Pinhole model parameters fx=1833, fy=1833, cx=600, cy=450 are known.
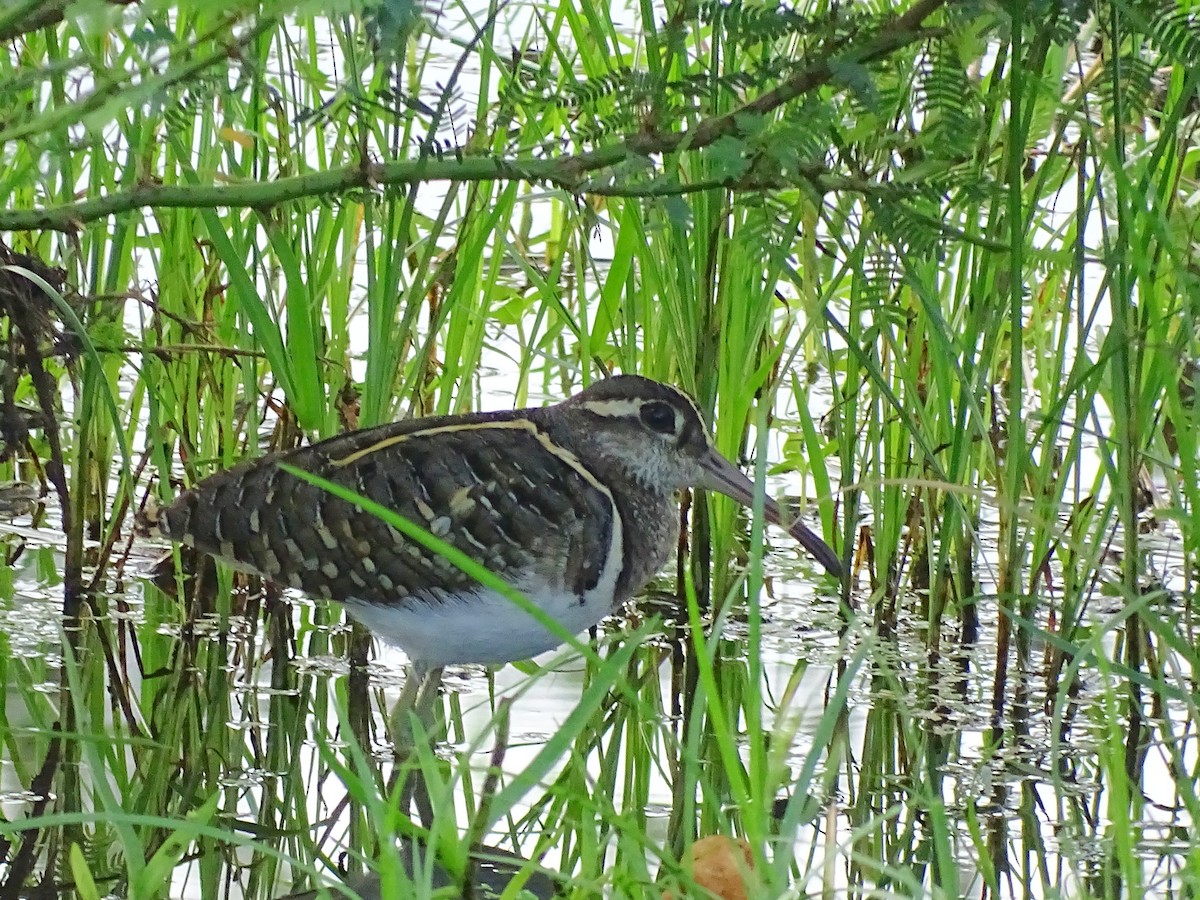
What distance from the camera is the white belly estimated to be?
3.18m

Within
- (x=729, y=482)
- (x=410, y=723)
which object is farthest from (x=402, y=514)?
(x=729, y=482)

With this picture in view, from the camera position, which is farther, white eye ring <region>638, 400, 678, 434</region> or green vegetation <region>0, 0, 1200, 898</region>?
white eye ring <region>638, 400, 678, 434</region>

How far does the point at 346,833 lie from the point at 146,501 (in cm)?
139

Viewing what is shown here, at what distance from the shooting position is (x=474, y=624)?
→ 3203 millimetres

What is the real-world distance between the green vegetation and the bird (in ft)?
0.74

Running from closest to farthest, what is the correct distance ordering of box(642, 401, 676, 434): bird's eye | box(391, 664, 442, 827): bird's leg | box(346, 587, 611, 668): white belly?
box(346, 587, 611, 668): white belly, box(391, 664, 442, 827): bird's leg, box(642, 401, 676, 434): bird's eye

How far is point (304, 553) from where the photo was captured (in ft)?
10.8

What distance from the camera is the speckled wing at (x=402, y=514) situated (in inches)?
128

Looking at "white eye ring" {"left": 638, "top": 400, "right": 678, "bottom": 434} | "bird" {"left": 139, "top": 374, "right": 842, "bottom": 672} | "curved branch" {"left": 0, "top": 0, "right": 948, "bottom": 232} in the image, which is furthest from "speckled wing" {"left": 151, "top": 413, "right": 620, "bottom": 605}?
"curved branch" {"left": 0, "top": 0, "right": 948, "bottom": 232}

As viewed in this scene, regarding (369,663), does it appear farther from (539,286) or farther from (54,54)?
(54,54)

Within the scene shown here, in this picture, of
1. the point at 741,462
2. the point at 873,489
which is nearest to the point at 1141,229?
the point at 873,489

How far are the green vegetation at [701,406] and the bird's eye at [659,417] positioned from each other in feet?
0.65

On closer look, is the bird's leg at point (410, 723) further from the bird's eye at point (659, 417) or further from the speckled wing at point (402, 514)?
the bird's eye at point (659, 417)

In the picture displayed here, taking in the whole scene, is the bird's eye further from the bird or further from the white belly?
the white belly
